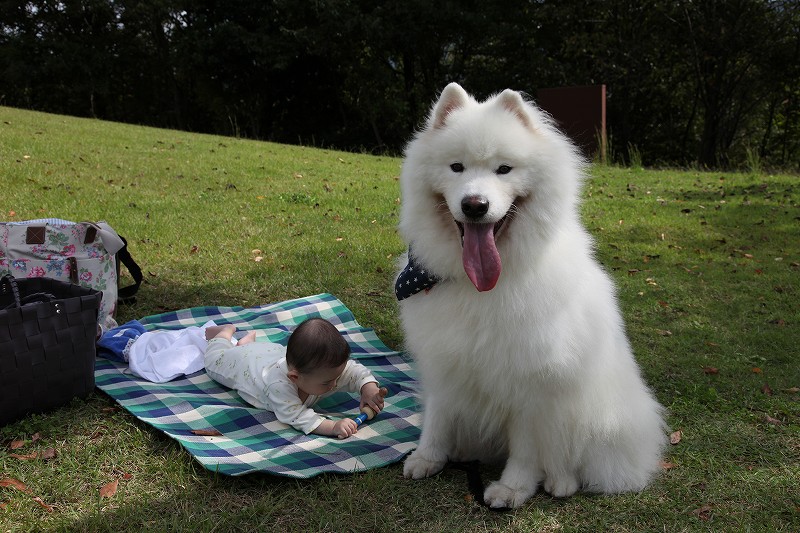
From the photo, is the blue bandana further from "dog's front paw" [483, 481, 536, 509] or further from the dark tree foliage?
the dark tree foliage

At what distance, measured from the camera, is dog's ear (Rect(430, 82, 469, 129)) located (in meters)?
2.62

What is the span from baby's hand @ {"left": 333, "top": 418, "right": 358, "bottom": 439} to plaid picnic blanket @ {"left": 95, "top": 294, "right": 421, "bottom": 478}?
32mm

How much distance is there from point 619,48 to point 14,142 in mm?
16889

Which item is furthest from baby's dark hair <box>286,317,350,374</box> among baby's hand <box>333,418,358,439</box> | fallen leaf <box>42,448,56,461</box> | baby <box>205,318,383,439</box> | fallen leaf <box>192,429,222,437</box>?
fallen leaf <box>42,448,56,461</box>

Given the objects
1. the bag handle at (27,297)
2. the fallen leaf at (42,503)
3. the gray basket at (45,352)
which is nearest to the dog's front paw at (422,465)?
the fallen leaf at (42,503)

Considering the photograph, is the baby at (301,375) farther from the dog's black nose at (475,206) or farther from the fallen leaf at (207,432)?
the dog's black nose at (475,206)

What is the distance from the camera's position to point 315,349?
10.4ft

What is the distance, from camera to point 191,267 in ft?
17.9

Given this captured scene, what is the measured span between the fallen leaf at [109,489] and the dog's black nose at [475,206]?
73.9 inches

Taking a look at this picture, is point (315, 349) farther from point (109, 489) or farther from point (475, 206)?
point (475, 206)

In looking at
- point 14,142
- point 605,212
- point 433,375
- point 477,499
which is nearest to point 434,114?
point 433,375

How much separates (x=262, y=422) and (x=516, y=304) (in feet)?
5.20

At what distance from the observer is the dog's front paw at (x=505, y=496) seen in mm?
2621

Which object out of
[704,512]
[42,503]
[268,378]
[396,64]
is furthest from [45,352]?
[396,64]
